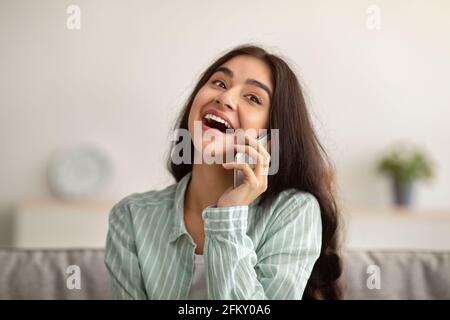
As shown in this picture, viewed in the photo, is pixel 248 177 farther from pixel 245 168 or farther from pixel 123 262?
pixel 123 262

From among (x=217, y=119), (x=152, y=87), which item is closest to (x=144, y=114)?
(x=152, y=87)

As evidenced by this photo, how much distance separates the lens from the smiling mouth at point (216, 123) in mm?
1138

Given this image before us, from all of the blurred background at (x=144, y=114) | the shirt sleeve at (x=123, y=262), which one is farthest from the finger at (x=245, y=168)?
the blurred background at (x=144, y=114)

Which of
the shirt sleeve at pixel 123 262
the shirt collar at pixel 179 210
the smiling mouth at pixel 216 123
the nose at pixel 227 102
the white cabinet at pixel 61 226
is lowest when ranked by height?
the white cabinet at pixel 61 226

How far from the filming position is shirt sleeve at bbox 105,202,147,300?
3.91 feet

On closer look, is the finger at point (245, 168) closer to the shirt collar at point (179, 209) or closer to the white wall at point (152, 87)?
the shirt collar at point (179, 209)

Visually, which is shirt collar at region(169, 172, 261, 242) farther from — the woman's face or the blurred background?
the blurred background

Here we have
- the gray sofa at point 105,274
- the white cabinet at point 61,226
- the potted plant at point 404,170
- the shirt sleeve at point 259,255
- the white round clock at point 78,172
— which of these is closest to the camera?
the shirt sleeve at point 259,255

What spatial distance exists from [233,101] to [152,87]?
138 centimetres

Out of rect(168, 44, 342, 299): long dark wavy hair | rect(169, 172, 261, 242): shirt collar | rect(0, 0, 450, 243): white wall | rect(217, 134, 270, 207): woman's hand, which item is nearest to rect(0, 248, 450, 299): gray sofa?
rect(168, 44, 342, 299): long dark wavy hair

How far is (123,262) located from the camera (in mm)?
1205

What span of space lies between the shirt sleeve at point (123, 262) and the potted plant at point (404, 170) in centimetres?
190

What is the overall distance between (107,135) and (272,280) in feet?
6.00
